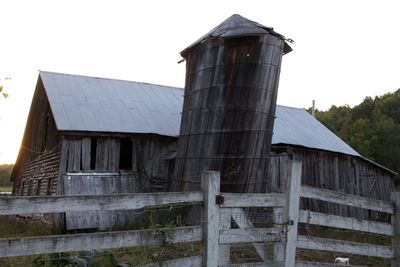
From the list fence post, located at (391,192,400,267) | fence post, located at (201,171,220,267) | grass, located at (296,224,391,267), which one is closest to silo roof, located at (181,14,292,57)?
grass, located at (296,224,391,267)

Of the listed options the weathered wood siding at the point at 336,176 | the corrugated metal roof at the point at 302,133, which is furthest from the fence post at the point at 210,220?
the corrugated metal roof at the point at 302,133

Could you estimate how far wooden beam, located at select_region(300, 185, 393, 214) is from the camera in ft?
20.1

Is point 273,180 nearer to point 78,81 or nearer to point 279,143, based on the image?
point 279,143

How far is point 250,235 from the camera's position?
552 centimetres

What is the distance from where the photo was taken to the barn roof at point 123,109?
50.0 feet

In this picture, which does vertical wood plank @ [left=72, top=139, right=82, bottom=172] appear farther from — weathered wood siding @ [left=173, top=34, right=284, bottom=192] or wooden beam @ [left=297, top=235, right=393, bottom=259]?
wooden beam @ [left=297, top=235, right=393, bottom=259]

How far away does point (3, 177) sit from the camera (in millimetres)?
59750

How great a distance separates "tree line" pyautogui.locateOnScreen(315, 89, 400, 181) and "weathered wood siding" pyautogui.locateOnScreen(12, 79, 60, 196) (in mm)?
32658

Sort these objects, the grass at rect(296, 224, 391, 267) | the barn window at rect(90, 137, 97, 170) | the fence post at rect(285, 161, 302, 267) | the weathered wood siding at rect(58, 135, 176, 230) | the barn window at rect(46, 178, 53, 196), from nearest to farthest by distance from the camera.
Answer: the fence post at rect(285, 161, 302, 267) → the grass at rect(296, 224, 391, 267) → the weathered wood siding at rect(58, 135, 176, 230) → the barn window at rect(90, 137, 97, 170) → the barn window at rect(46, 178, 53, 196)

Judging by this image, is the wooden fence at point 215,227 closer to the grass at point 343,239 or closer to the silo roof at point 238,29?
the grass at point 343,239

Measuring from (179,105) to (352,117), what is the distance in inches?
1678

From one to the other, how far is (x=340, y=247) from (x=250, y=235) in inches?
64.3

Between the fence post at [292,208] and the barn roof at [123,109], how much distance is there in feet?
32.2

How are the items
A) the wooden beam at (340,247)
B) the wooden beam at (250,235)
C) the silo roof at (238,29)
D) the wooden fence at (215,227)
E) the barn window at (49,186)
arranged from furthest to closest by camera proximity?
1. the barn window at (49,186)
2. the silo roof at (238,29)
3. the wooden beam at (340,247)
4. the wooden beam at (250,235)
5. the wooden fence at (215,227)
